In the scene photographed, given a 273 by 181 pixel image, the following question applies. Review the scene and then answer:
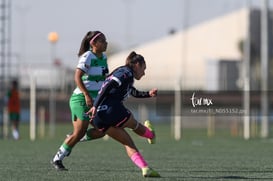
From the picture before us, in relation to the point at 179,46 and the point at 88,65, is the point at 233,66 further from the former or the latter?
the point at 88,65

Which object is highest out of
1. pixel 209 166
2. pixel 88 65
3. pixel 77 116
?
pixel 88 65

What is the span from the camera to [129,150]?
1143 cm

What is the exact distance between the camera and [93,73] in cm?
1222

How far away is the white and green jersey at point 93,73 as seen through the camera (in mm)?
12117

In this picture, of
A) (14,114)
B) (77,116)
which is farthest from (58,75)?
(77,116)

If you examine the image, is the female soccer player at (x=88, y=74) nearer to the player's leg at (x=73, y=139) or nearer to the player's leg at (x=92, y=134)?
the player's leg at (x=73, y=139)

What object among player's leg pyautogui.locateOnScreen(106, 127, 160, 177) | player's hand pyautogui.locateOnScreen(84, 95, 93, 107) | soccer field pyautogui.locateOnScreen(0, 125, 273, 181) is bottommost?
soccer field pyautogui.locateOnScreen(0, 125, 273, 181)

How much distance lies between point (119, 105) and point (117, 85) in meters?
0.33

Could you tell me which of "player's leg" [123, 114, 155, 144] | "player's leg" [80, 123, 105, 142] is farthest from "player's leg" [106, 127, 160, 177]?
"player's leg" [80, 123, 105, 142]

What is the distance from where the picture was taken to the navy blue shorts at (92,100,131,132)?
1122cm

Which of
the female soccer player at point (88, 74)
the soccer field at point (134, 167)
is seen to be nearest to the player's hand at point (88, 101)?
the female soccer player at point (88, 74)

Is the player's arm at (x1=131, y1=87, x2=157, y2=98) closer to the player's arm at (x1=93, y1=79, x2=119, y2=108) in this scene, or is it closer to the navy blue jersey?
the navy blue jersey

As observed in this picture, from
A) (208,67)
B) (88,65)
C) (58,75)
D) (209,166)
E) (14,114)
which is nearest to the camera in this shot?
(88,65)

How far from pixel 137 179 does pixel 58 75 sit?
34608mm
